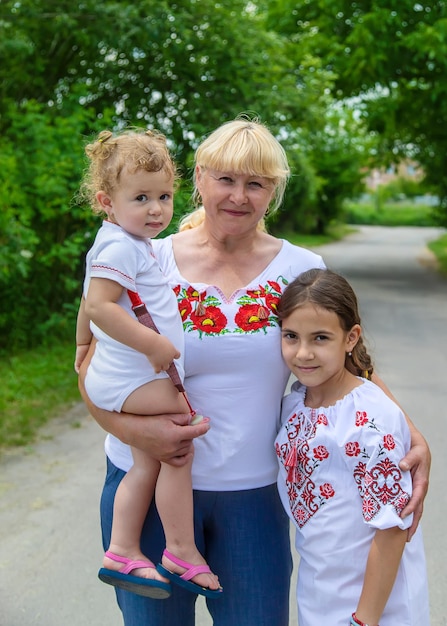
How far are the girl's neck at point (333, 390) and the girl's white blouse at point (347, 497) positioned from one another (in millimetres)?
29

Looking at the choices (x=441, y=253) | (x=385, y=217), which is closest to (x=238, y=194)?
(x=441, y=253)

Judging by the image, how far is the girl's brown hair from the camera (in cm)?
216

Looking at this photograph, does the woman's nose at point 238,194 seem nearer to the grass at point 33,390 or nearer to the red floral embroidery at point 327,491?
the red floral embroidery at point 327,491

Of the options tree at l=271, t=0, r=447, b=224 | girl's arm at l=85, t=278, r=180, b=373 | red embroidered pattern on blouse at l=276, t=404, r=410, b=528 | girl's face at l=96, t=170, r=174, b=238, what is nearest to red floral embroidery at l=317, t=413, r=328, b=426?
red embroidered pattern on blouse at l=276, t=404, r=410, b=528

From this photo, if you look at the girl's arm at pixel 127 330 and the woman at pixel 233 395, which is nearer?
the girl's arm at pixel 127 330

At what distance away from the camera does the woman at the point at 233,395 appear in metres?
2.17

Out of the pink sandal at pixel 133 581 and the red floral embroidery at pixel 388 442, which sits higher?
the red floral embroidery at pixel 388 442

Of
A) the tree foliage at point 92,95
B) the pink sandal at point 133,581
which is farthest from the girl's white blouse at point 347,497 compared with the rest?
the tree foliage at point 92,95

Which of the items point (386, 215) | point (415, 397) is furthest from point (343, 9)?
point (386, 215)

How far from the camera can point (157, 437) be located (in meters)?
2.09

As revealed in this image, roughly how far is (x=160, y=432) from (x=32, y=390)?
5404mm

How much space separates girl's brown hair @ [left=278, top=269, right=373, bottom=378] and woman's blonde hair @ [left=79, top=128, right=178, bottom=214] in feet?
1.51

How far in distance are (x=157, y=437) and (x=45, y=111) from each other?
26.7ft

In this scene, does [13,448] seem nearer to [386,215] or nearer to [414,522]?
[414,522]
